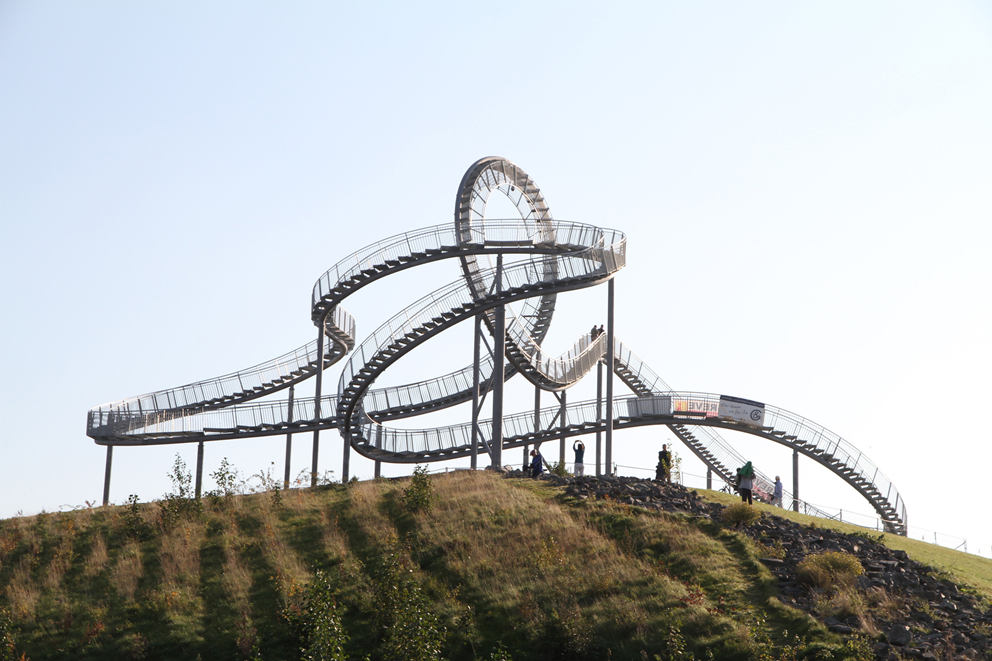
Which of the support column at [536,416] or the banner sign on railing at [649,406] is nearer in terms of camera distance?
the support column at [536,416]

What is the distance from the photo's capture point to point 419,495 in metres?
27.7

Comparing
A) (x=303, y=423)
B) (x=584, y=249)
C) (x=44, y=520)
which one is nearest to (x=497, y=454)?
(x=584, y=249)

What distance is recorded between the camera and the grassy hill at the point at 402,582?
66.8ft

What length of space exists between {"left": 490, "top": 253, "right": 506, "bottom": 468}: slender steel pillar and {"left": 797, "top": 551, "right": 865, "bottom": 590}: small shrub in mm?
14212

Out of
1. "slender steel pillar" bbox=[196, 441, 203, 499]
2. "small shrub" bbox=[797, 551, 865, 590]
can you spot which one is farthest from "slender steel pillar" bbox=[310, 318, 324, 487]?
"small shrub" bbox=[797, 551, 865, 590]

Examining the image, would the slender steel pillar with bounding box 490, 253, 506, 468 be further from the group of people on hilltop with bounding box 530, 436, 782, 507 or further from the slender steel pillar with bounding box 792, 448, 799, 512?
the slender steel pillar with bounding box 792, 448, 799, 512

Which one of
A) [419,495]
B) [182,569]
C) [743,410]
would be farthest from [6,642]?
[743,410]

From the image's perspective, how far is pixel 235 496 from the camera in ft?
100

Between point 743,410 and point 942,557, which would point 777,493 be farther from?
point 942,557

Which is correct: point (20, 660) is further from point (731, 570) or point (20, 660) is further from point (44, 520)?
point (731, 570)

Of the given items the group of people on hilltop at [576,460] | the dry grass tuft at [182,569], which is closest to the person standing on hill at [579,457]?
the group of people on hilltop at [576,460]

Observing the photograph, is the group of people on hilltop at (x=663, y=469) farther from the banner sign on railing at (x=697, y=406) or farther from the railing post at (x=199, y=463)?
the railing post at (x=199, y=463)

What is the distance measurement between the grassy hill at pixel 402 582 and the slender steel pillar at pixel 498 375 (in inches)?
248

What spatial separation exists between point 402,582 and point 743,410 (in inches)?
1034
